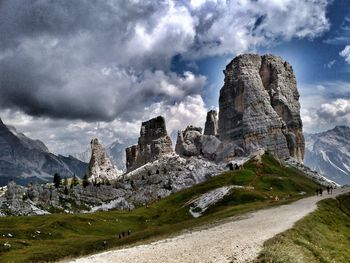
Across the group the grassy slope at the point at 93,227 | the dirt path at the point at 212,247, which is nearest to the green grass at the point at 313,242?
the dirt path at the point at 212,247

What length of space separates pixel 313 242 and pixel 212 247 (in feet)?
62.5

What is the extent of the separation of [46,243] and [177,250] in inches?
2393

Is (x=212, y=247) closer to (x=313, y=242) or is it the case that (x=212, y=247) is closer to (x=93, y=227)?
(x=313, y=242)

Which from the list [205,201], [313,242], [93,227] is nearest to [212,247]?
[313,242]

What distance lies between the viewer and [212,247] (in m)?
51.0

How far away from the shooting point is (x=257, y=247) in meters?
50.3

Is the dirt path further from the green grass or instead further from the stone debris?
the stone debris

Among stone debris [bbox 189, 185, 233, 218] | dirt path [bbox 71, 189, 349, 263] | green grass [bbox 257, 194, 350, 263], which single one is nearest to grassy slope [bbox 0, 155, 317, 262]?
stone debris [bbox 189, 185, 233, 218]

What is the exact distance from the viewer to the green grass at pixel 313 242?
148 ft

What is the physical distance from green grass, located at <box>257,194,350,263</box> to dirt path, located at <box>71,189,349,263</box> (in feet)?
6.34

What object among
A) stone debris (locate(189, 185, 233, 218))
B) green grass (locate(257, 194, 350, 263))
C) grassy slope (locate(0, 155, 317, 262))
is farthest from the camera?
stone debris (locate(189, 185, 233, 218))

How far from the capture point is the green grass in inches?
1776

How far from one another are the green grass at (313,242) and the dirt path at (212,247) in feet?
6.34

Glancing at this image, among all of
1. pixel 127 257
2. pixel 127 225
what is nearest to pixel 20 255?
pixel 127 257
